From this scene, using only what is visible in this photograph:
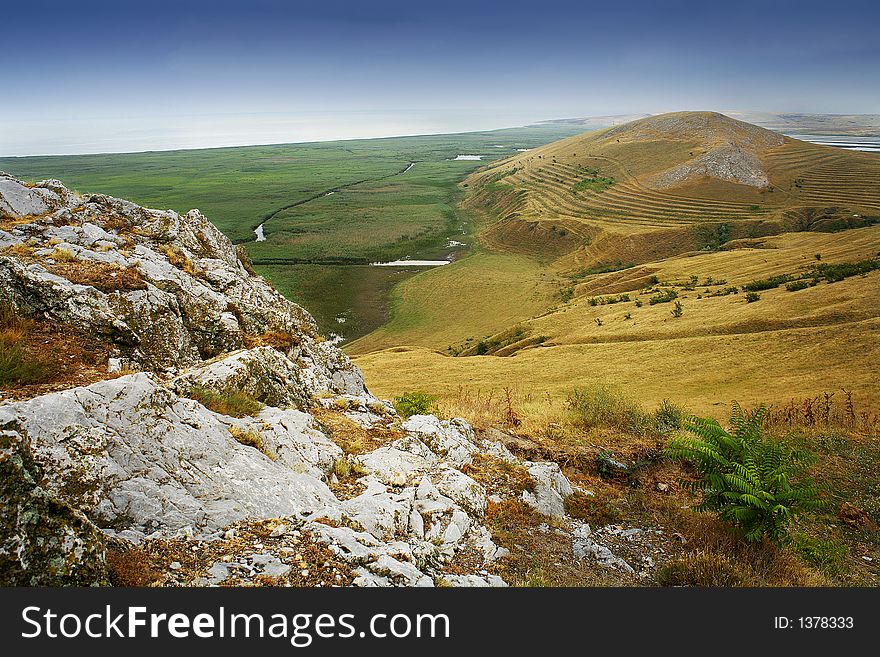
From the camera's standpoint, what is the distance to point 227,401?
7836 mm

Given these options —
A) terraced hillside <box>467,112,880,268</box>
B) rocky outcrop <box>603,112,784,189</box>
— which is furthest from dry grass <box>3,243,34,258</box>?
rocky outcrop <box>603,112,784,189</box>

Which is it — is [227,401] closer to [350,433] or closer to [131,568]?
[350,433]

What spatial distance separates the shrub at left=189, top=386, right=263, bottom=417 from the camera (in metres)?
7.57

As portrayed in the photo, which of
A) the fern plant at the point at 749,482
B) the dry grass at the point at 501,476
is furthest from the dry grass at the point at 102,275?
the fern plant at the point at 749,482

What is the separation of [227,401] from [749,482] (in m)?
8.70

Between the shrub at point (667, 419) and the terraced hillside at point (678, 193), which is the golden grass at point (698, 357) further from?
the terraced hillside at point (678, 193)

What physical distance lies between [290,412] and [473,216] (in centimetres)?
10408

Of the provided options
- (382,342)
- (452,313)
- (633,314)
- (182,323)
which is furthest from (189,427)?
(452,313)

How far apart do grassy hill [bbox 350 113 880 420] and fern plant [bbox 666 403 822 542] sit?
617 centimetres

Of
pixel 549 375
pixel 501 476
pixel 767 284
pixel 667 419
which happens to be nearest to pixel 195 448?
pixel 501 476

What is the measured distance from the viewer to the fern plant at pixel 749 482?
22.8 ft

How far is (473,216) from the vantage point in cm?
10819

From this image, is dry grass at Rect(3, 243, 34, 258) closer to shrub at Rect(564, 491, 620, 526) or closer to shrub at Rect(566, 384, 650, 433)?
shrub at Rect(564, 491, 620, 526)

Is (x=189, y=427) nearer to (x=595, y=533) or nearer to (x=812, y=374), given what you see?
(x=595, y=533)
